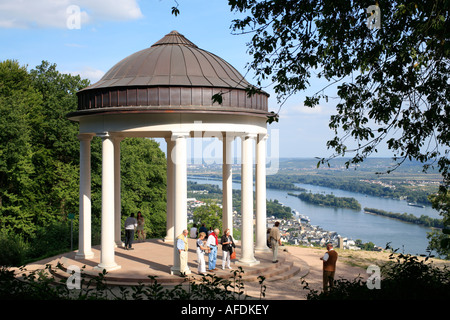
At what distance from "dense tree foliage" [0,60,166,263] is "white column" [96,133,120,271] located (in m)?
12.6

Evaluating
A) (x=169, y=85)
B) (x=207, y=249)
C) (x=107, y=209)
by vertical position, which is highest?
(x=169, y=85)

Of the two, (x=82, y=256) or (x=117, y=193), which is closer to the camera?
(x=82, y=256)

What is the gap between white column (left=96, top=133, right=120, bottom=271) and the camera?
18.5m

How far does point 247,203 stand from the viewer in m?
19.6

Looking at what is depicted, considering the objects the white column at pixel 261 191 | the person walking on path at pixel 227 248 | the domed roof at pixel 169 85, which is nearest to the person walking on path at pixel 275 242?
the white column at pixel 261 191

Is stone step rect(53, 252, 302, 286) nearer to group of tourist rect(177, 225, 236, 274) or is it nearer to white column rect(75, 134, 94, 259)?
group of tourist rect(177, 225, 236, 274)

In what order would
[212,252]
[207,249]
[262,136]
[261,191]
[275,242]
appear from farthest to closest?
[261,191]
[262,136]
[275,242]
[212,252]
[207,249]

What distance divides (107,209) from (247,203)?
6.36 meters

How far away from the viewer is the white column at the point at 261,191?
22031mm

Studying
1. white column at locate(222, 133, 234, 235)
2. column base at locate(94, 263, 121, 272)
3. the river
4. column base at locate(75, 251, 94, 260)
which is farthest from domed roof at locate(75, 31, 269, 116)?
the river

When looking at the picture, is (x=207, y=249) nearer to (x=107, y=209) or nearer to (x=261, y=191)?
(x=107, y=209)

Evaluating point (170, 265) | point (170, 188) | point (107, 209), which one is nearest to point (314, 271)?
point (170, 265)
